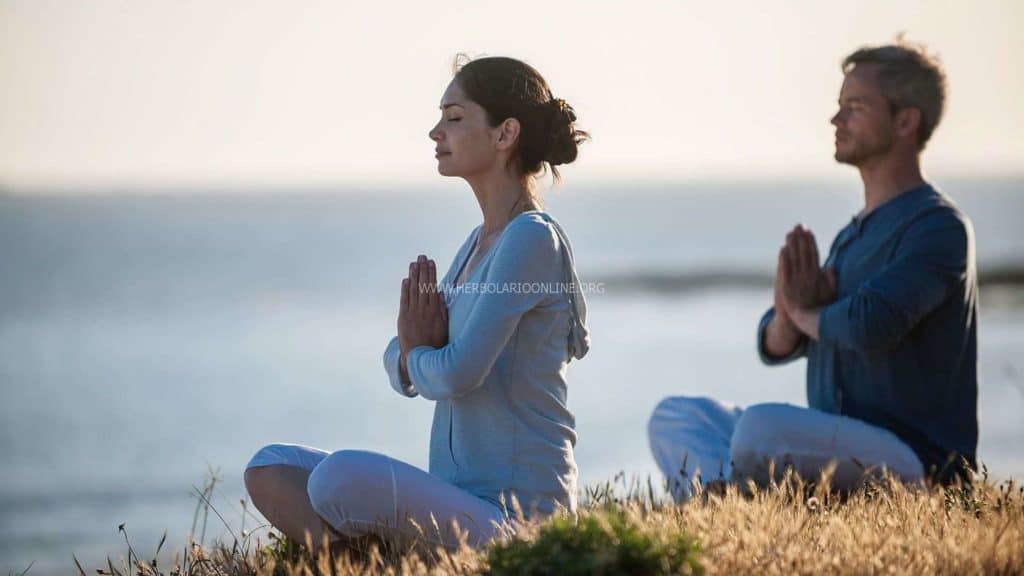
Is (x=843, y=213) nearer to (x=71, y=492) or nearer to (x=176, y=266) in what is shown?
(x=176, y=266)

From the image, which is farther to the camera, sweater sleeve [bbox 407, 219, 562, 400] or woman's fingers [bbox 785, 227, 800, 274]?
woman's fingers [bbox 785, 227, 800, 274]

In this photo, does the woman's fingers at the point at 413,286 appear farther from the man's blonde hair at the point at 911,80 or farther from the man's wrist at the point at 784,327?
the man's blonde hair at the point at 911,80

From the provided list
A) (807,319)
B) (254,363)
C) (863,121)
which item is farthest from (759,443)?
(254,363)

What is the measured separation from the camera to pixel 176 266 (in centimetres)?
6988

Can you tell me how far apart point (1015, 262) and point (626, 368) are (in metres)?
30.4

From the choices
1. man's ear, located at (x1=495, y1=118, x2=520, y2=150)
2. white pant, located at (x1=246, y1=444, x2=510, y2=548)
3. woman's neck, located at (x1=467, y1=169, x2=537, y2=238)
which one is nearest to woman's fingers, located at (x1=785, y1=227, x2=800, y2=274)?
woman's neck, located at (x1=467, y1=169, x2=537, y2=238)

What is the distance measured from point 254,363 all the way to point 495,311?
30.9m

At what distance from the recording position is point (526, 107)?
16.3 ft

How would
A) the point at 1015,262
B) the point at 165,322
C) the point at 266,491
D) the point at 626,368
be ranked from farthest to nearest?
the point at 1015,262 < the point at 165,322 < the point at 626,368 < the point at 266,491

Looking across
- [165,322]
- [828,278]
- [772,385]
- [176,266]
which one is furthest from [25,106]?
[828,278]

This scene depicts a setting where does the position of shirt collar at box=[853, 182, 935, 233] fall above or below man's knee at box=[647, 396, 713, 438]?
above

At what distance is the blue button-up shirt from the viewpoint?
216 inches

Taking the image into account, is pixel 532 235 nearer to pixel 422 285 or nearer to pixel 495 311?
pixel 495 311

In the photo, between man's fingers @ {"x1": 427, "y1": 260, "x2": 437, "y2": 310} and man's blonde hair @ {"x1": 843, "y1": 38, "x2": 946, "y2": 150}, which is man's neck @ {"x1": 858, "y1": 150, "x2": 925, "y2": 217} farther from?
man's fingers @ {"x1": 427, "y1": 260, "x2": 437, "y2": 310}
